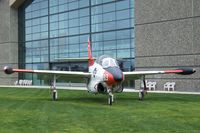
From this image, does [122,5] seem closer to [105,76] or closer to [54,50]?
[54,50]

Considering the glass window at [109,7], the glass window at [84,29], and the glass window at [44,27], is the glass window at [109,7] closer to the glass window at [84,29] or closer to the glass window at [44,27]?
the glass window at [84,29]

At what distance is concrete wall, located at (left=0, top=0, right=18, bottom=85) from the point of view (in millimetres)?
55156

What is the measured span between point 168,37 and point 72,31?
17.6 metres

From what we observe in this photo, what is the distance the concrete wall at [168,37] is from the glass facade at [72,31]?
10.6 ft

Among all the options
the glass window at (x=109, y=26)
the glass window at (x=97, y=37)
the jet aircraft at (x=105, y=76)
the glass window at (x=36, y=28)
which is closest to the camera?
the jet aircraft at (x=105, y=76)

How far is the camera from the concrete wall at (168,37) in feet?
106

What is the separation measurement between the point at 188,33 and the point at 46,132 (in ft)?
81.4

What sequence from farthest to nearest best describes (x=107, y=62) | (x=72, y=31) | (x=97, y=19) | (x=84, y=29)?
1. (x=72, y=31)
2. (x=84, y=29)
3. (x=97, y=19)
4. (x=107, y=62)

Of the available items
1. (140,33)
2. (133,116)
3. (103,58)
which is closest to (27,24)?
(140,33)

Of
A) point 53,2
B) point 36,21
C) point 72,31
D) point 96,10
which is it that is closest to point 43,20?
point 36,21

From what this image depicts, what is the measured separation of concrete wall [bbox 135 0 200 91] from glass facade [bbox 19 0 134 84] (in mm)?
3217

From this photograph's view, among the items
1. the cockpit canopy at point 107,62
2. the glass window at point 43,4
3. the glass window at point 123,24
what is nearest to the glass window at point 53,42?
the glass window at point 43,4

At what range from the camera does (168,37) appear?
34.3 metres

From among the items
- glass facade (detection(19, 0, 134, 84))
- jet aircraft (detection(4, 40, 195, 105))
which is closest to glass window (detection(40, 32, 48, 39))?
glass facade (detection(19, 0, 134, 84))
